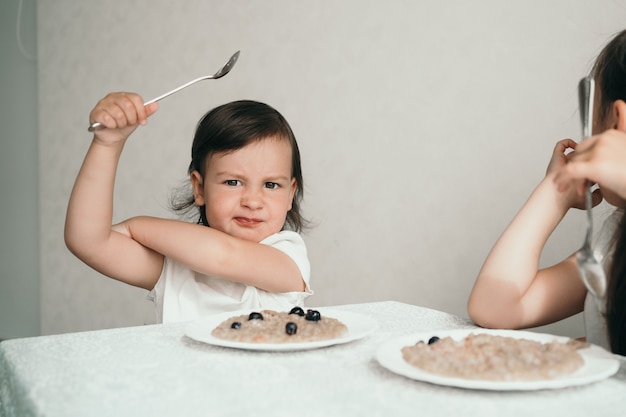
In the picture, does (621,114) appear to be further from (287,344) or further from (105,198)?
(105,198)

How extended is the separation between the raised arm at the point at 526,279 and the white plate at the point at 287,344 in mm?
185

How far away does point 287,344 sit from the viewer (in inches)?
26.0

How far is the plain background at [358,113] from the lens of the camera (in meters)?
2.01

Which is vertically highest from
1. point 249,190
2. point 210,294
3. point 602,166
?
point 602,166

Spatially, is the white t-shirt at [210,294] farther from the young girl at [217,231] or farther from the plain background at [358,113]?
the plain background at [358,113]

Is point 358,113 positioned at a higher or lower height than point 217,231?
higher

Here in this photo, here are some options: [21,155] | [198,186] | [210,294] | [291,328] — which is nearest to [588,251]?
[291,328]

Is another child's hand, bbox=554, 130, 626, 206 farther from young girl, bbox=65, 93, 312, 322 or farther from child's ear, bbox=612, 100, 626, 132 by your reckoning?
young girl, bbox=65, 93, 312, 322

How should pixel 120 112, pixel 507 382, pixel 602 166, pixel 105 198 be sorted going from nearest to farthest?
1. pixel 507 382
2. pixel 602 166
3. pixel 120 112
4. pixel 105 198

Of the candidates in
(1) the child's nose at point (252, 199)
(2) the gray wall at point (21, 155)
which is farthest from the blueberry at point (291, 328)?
(2) the gray wall at point (21, 155)

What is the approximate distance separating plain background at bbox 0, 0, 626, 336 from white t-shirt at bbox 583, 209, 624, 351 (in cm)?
91

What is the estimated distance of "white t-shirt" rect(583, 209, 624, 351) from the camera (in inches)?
37.1

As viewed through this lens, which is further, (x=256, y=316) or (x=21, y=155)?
(x=21, y=155)

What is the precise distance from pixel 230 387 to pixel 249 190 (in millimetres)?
739
